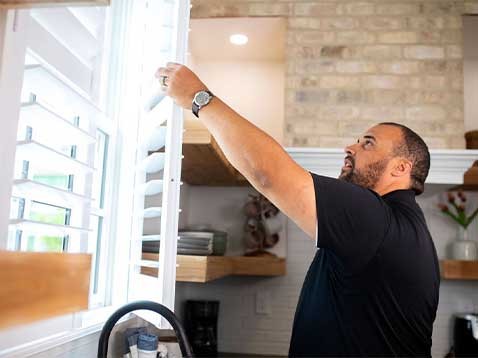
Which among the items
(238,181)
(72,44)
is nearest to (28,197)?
(72,44)

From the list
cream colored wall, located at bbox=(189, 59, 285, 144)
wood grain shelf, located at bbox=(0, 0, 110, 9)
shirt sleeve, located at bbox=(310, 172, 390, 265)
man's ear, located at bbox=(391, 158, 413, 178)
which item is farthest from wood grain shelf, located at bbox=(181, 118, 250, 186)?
wood grain shelf, located at bbox=(0, 0, 110, 9)

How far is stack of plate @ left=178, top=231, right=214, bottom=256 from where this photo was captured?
2025 mm

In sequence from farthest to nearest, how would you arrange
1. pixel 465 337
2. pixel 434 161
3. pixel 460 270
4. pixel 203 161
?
pixel 465 337 < pixel 460 270 < pixel 434 161 < pixel 203 161

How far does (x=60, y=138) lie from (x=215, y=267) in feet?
3.43

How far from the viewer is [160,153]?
1.42 m

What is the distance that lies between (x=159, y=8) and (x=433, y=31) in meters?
2.03

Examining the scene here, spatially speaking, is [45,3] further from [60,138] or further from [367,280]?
[367,280]

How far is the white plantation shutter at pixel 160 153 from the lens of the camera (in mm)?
1243

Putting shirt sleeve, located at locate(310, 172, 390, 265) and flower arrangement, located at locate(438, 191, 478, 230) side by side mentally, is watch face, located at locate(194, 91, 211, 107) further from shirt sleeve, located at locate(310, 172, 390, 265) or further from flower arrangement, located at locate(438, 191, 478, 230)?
flower arrangement, located at locate(438, 191, 478, 230)

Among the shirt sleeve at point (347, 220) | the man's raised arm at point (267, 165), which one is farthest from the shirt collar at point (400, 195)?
the man's raised arm at point (267, 165)

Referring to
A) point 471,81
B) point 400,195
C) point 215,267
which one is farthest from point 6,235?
point 471,81

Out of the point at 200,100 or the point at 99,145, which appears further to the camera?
the point at 99,145

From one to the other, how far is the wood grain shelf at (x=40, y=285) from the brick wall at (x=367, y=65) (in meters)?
2.44

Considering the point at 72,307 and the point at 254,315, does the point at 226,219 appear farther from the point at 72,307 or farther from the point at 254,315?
the point at 72,307
